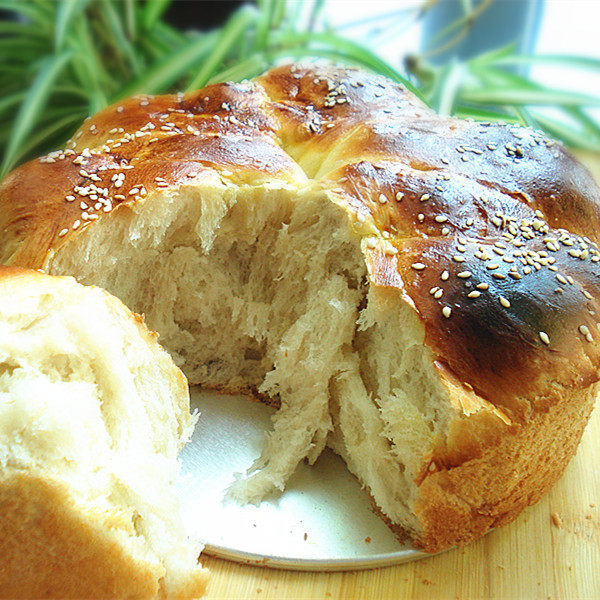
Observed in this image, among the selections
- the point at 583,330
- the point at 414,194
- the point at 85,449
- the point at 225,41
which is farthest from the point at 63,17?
the point at 583,330

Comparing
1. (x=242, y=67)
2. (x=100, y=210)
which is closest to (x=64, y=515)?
(x=100, y=210)

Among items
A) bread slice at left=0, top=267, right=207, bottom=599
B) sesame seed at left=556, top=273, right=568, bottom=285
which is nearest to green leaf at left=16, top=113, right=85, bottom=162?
bread slice at left=0, top=267, right=207, bottom=599

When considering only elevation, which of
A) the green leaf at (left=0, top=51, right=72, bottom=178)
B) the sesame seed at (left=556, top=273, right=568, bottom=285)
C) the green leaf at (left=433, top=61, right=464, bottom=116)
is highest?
the green leaf at (left=433, top=61, right=464, bottom=116)

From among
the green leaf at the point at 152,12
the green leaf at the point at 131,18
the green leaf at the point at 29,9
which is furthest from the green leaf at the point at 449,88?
the green leaf at the point at 29,9

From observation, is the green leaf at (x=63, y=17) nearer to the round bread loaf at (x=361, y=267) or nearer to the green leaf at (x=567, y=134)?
the round bread loaf at (x=361, y=267)

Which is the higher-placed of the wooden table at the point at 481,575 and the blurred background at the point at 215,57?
the blurred background at the point at 215,57

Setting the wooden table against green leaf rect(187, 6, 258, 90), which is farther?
green leaf rect(187, 6, 258, 90)

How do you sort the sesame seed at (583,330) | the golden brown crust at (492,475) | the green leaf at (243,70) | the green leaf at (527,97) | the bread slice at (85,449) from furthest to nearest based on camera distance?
the green leaf at (527,97)
the green leaf at (243,70)
the sesame seed at (583,330)
the golden brown crust at (492,475)
the bread slice at (85,449)

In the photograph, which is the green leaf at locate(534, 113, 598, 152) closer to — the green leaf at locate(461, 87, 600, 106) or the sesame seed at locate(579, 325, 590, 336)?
the green leaf at locate(461, 87, 600, 106)
